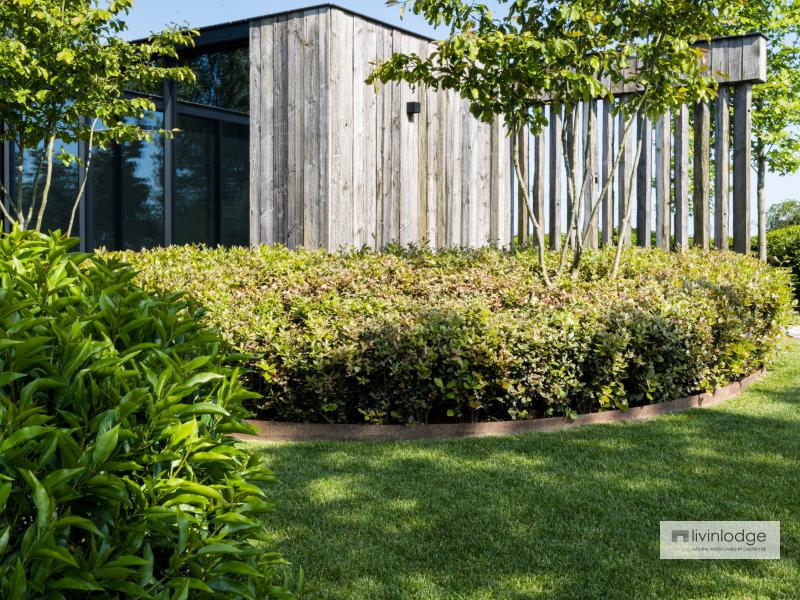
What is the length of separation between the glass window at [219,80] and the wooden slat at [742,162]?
21.7 ft

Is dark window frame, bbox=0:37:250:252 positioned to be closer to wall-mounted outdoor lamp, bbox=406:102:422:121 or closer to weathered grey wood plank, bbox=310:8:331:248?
weathered grey wood plank, bbox=310:8:331:248

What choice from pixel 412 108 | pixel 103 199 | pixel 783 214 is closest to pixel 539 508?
pixel 412 108

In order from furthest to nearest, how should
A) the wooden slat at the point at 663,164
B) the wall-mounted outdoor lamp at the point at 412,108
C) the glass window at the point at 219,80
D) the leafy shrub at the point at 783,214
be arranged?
the leafy shrub at the point at 783,214 → the glass window at the point at 219,80 → the wall-mounted outdoor lamp at the point at 412,108 → the wooden slat at the point at 663,164

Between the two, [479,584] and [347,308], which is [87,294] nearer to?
[479,584]

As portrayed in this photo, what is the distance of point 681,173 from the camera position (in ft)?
30.5

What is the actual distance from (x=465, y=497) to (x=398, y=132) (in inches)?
255

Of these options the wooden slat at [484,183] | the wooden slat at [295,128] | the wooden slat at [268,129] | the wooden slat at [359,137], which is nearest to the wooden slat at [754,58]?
the wooden slat at [484,183]

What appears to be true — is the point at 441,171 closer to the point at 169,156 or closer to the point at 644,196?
the point at 644,196

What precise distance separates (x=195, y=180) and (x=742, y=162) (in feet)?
24.8


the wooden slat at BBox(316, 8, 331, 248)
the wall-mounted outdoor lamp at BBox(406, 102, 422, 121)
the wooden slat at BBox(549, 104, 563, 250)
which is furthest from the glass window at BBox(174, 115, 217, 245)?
the wooden slat at BBox(549, 104, 563, 250)

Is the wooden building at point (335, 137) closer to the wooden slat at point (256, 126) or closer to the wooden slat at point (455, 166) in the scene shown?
the wooden slat at point (256, 126)

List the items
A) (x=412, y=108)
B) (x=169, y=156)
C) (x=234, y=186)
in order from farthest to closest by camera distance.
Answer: (x=234, y=186) → (x=169, y=156) → (x=412, y=108)

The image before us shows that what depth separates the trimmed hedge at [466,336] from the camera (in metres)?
5.09

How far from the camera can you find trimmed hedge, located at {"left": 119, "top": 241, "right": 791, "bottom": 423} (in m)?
5.09
